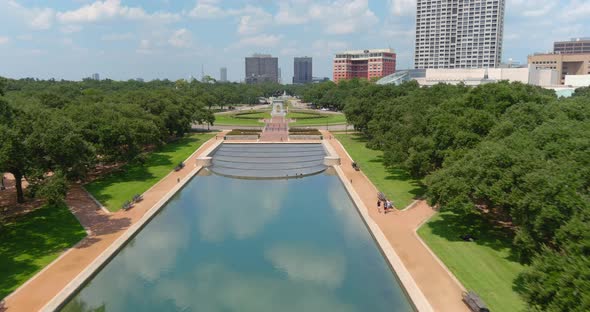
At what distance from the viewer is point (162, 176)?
147 feet

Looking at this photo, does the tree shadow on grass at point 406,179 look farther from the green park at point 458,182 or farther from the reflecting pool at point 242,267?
the reflecting pool at point 242,267

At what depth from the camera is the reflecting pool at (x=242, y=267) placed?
69.3 ft

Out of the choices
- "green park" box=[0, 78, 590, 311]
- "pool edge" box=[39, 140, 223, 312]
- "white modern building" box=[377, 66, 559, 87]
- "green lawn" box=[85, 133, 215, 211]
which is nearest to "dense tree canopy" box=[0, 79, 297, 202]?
"green park" box=[0, 78, 590, 311]

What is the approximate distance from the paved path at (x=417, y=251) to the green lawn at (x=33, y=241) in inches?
760

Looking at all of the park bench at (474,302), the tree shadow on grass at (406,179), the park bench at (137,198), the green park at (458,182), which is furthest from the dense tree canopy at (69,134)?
the tree shadow on grass at (406,179)

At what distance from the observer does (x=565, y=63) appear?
15850cm

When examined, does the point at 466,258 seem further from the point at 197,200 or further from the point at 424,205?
the point at 197,200

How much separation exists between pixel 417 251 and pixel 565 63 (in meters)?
165

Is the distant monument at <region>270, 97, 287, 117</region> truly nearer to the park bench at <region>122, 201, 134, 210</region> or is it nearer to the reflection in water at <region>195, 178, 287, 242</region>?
the reflection in water at <region>195, 178, 287, 242</region>

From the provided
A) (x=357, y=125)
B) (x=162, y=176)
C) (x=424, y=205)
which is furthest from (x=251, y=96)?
(x=424, y=205)

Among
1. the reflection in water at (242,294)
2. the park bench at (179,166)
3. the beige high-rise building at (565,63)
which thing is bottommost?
the reflection in water at (242,294)

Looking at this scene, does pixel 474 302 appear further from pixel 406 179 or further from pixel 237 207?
pixel 406 179

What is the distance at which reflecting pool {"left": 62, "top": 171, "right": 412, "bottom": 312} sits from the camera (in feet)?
69.3

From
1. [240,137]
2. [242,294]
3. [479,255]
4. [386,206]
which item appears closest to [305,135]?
[240,137]
